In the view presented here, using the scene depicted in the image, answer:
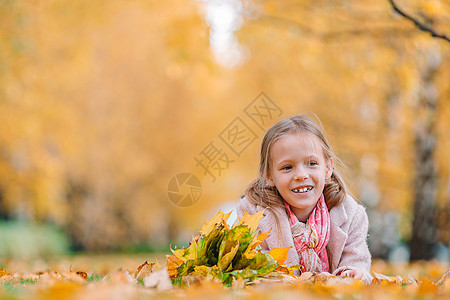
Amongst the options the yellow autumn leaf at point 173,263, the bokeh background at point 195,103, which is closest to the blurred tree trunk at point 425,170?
the bokeh background at point 195,103

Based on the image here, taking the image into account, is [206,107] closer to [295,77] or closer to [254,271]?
[295,77]

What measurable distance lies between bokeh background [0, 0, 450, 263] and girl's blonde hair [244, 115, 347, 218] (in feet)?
1.47

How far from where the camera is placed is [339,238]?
274cm

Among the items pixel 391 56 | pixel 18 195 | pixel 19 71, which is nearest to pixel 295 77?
pixel 391 56

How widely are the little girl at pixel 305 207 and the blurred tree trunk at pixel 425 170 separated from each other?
226 inches

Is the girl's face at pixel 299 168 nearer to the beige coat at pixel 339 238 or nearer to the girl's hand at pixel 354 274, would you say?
the beige coat at pixel 339 238

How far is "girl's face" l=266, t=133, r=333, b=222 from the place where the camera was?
2688 mm

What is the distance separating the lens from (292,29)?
7.14 meters

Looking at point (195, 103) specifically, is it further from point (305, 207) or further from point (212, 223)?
point (212, 223)

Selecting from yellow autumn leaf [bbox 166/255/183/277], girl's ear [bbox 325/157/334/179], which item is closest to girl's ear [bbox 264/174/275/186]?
girl's ear [bbox 325/157/334/179]

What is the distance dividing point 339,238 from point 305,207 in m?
0.24

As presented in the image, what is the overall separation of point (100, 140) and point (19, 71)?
6.44 meters

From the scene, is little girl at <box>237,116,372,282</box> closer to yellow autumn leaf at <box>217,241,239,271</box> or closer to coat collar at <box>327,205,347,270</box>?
→ coat collar at <box>327,205,347,270</box>

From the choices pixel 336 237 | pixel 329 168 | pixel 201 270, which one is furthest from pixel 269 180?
pixel 201 270
